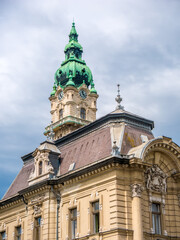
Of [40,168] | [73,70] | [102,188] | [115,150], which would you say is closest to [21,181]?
[40,168]

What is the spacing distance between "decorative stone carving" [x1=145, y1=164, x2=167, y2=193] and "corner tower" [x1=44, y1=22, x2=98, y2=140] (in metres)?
45.9

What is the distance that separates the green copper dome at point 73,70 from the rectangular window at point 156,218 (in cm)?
5253

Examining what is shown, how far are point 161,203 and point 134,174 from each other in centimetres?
378

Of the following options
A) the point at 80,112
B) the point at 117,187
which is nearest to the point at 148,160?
the point at 117,187

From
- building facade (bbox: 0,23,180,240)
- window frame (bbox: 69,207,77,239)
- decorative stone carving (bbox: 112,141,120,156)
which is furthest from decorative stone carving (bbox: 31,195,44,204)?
decorative stone carving (bbox: 112,141,120,156)

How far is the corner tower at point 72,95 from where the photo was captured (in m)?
82.8

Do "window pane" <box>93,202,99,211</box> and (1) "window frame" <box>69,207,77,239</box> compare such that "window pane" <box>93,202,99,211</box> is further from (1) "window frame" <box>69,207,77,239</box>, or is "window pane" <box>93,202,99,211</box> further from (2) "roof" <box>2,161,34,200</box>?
(2) "roof" <box>2,161,34,200</box>

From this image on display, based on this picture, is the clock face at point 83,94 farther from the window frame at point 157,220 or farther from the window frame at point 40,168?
the window frame at point 157,220

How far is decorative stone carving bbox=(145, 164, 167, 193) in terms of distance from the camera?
35.4m

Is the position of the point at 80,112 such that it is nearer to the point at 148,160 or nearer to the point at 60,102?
the point at 60,102

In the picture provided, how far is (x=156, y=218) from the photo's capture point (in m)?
35.3

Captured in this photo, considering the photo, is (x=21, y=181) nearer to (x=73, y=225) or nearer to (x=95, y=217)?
(x=73, y=225)

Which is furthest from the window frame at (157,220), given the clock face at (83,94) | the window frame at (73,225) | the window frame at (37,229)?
the clock face at (83,94)

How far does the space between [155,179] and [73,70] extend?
2165 inches
